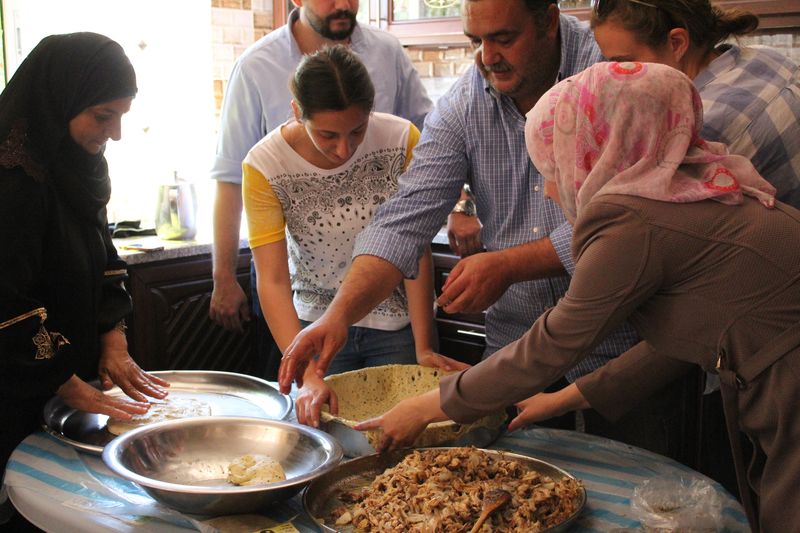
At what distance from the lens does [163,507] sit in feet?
4.80

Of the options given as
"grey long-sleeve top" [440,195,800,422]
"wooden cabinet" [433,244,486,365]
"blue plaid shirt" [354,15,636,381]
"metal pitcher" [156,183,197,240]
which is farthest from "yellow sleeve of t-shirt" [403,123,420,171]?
"metal pitcher" [156,183,197,240]

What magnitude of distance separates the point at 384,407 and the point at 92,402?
615 mm

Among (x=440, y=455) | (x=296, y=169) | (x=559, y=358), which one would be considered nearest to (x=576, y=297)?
(x=559, y=358)

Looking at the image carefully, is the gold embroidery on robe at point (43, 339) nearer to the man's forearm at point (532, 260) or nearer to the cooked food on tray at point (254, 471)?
the cooked food on tray at point (254, 471)

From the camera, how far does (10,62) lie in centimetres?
370

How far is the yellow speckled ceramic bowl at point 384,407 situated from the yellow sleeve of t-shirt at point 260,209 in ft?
1.78

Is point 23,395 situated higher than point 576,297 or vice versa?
point 576,297

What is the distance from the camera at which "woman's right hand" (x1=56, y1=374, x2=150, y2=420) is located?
1.81 metres

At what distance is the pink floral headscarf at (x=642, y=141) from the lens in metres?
1.29

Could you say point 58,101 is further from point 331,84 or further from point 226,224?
point 226,224

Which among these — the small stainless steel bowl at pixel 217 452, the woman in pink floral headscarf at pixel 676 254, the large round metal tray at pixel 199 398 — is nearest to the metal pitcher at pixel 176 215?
the large round metal tray at pixel 199 398

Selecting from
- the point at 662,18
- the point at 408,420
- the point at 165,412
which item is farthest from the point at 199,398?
the point at 662,18

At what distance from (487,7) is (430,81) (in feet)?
8.72

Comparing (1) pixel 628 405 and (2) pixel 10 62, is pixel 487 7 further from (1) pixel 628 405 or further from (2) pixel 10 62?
(2) pixel 10 62
